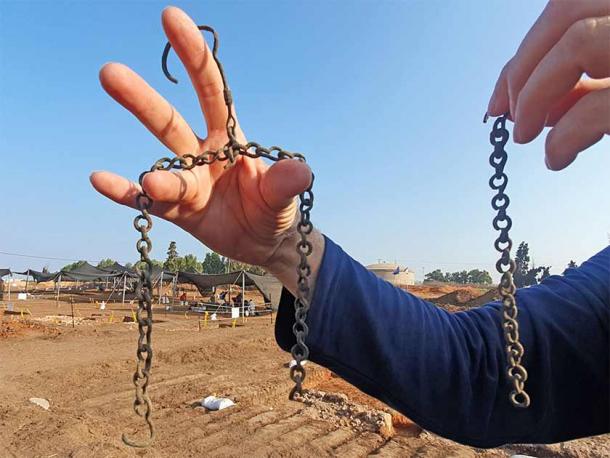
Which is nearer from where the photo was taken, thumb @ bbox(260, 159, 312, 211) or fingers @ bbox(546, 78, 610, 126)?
thumb @ bbox(260, 159, 312, 211)

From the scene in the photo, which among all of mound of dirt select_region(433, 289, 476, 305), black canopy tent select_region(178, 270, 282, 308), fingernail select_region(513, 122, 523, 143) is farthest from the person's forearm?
mound of dirt select_region(433, 289, 476, 305)

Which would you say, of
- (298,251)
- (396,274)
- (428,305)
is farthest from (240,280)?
(396,274)

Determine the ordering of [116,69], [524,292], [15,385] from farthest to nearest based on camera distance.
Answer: [15,385]
[524,292]
[116,69]

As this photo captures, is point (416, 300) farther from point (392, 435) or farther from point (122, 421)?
point (122, 421)

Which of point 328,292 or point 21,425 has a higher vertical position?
point 328,292

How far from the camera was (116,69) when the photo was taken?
879mm

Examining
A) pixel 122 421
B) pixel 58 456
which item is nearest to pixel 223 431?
pixel 122 421

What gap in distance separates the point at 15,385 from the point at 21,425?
2814mm

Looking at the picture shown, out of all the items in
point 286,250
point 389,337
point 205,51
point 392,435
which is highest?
point 205,51

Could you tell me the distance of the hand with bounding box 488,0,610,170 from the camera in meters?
0.86

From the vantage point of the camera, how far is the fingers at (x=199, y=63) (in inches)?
36.9

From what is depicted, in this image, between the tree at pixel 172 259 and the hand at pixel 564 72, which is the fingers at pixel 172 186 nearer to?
the hand at pixel 564 72

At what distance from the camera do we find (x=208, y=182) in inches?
40.9

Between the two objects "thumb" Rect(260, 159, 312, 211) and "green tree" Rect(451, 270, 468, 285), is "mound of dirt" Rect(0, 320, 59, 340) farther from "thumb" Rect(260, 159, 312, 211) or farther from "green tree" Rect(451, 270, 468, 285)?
"green tree" Rect(451, 270, 468, 285)
